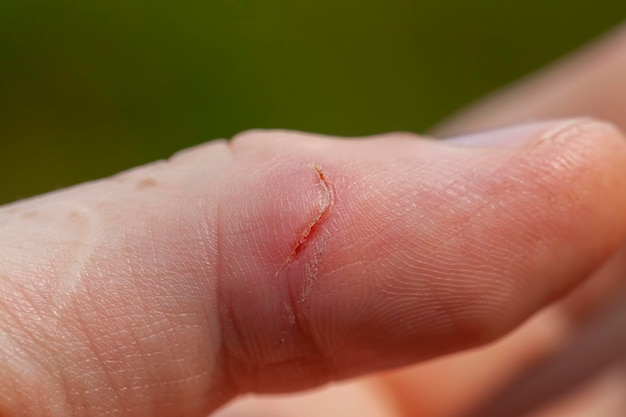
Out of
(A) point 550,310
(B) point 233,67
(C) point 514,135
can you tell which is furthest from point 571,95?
(B) point 233,67

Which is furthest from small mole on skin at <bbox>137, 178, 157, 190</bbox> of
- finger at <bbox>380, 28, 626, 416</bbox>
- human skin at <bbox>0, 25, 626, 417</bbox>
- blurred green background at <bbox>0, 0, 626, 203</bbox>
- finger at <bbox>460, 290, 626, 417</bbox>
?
blurred green background at <bbox>0, 0, 626, 203</bbox>

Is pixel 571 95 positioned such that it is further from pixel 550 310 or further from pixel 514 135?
pixel 514 135

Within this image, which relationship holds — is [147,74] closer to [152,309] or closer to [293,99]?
[293,99]

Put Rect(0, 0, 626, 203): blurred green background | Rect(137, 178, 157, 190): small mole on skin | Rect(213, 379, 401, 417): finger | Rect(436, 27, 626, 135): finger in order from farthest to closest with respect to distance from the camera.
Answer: Rect(0, 0, 626, 203): blurred green background → Rect(436, 27, 626, 135): finger → Rect(213, 379, 401, 417): finger → Rect(137, 178, 157, 190): small mole on skin

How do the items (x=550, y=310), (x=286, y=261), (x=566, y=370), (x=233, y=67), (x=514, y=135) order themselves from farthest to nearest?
(x=233, y=67) < (x=550, y=310) < (x=566, y=370) < (x=514, y=135) < (x=286, y=261)

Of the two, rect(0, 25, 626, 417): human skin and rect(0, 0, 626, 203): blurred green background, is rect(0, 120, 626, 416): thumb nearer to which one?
rect(0, 25, 626, 417): human skin

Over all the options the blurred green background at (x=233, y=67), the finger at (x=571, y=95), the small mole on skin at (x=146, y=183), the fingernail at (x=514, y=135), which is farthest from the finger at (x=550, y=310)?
the small mole on skin at (x=146, y=183)

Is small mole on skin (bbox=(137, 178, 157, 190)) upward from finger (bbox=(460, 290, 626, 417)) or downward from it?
upward

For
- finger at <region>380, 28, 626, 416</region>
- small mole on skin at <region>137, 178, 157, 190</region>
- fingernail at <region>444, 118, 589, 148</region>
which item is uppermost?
small mole on skin at <region>137, 178, 157, 190</region>

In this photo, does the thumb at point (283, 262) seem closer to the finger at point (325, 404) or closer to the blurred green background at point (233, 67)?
the finger at point (325, 404)
